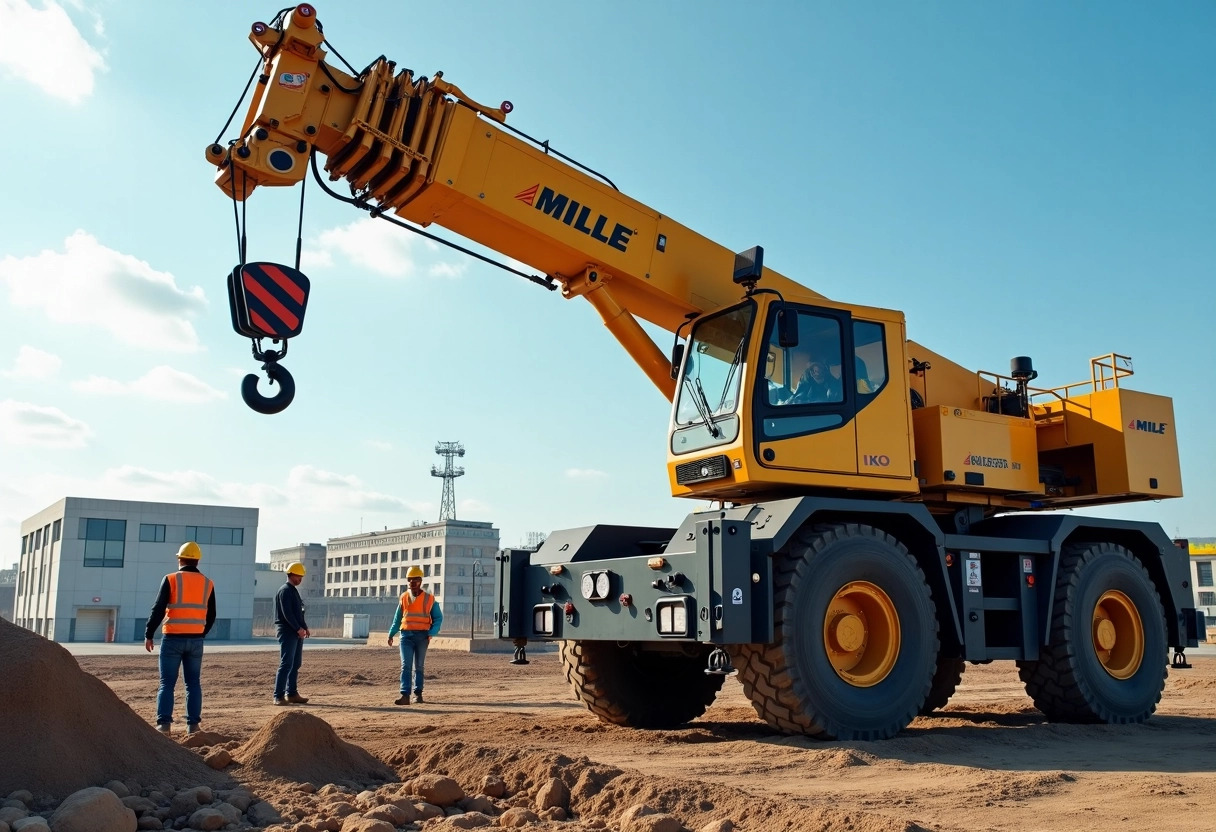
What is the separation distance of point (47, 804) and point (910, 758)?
528cm

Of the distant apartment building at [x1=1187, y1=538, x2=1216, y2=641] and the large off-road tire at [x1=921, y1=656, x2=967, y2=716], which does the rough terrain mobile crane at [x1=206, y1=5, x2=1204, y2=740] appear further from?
the distant apartment building at [x1=1187, y1=538, x2=1216, y2=641]

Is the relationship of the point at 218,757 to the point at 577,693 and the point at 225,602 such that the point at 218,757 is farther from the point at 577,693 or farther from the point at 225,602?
the point at 225,602

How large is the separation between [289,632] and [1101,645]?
8.62m

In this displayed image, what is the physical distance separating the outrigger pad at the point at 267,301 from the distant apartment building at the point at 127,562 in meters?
41.9

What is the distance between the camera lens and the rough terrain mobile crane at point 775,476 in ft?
25.3

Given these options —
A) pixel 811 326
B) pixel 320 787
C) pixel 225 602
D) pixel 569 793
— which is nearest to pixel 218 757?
pixel 320 787

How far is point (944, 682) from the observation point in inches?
415

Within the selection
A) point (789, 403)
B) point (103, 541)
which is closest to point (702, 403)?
point (789, 403)

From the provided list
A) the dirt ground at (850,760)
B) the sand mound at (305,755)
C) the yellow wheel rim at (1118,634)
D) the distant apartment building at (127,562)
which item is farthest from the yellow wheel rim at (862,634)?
the distant apartment building at (127,562)

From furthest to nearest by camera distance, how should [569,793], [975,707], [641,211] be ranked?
[975,707]
[641,211]
[569,793]

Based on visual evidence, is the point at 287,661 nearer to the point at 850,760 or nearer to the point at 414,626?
the point at 414,626

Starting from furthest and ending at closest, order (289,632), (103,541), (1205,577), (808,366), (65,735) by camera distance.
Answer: (1205,577)
(103,541)
(289,632)
(808,366)
(65,735)

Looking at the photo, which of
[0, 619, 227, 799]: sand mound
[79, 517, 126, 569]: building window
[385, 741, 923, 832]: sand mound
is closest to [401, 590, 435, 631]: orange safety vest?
[385, 741, 923, 832]: sand mound

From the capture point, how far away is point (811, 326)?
8.76 meters
